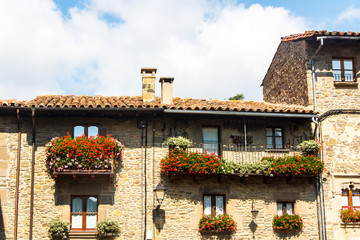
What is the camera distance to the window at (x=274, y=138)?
18.5 meters

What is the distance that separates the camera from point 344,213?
17781 mm

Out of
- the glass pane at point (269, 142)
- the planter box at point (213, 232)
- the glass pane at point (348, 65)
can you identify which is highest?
the glass pane at point (348, 65)

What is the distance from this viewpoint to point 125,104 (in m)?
17.4

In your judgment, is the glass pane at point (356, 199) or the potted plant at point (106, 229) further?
the glass pane at point (356, 199)

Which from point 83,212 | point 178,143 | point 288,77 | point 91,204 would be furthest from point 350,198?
point 83,212

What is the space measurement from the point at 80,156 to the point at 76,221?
2.18 meters

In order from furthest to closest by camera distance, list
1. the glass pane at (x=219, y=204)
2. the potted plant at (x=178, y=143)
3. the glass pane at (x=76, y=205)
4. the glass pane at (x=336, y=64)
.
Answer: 1. the glass pane at (x=336, y=64)
2. the glass pane at (x=219, y=204)
3. the potted plant at (x=178, y=143)
4. the glass pane at (x=76, y=205)

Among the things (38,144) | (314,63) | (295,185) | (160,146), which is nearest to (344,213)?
(295,185)

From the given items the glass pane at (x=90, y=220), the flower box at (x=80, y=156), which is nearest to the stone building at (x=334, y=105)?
the flower box at (x=80, y=156)

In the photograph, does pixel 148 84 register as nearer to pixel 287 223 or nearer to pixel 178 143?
pixel 178 143

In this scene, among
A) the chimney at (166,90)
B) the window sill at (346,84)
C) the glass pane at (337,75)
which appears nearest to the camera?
the chimney at (166,90)

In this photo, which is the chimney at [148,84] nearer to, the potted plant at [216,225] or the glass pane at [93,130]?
the glass pane at [93,130]

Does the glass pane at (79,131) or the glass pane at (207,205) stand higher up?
the glass pane at (79,131)

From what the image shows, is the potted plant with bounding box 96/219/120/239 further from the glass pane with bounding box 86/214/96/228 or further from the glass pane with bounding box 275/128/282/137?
the glass pane with bounding box 275/128/282/137
